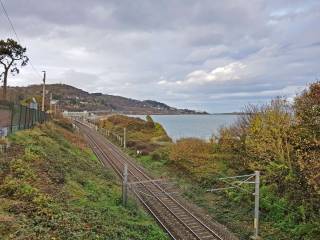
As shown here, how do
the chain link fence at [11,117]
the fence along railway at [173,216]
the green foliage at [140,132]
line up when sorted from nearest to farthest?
1. the fence along railway at [173,216]
2. the chain link fence at [11,117]
3. the green foliage at [140,132]

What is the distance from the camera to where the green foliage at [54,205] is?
45.4ft

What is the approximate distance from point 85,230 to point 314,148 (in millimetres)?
18254

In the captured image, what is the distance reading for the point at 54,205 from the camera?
16656mm

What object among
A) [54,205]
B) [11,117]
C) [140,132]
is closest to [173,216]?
[54,205]

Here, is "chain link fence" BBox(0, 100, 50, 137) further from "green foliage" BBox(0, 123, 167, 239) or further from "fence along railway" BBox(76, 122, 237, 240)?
"fence along railway" BBox(76, 122, 237, 240)

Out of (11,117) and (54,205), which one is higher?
(11,117)

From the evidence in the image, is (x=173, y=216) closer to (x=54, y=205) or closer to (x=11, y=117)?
(x=54, y=205)

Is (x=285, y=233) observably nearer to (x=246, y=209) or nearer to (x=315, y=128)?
(x=246, y=209)

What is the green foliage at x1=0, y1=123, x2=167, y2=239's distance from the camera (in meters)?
13.8

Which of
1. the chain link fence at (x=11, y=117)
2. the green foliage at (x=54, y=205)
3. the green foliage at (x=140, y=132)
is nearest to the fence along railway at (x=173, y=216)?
the green foliage at (x=54, y=205)

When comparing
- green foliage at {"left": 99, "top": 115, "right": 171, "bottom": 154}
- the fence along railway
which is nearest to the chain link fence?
the fence along railway

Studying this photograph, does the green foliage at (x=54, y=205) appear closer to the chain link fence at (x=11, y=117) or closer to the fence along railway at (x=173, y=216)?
the chain link fence at (x=11, y=117)

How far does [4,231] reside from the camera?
1255 cm

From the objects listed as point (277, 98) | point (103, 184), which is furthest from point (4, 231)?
point (277, 98)
